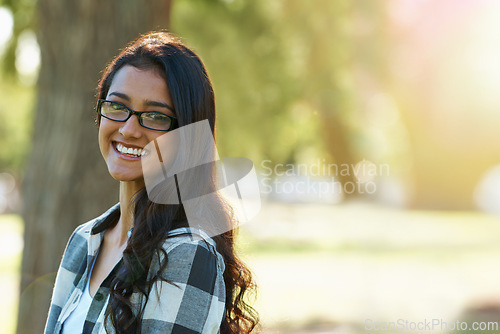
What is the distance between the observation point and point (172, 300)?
4.87 ft

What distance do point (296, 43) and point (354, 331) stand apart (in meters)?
6.84

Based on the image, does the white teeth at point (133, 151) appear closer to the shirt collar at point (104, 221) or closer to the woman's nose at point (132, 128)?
the woman's nose at point (132, 128)

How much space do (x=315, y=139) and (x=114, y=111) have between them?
22002 mm

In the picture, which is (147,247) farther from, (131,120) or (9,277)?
(9,277)

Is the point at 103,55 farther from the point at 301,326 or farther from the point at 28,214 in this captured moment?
the point at 301,326

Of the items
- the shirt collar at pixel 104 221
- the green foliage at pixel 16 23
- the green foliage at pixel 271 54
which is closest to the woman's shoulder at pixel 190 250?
the shirt collar at pixel 104 221

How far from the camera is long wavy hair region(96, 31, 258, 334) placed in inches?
60.7

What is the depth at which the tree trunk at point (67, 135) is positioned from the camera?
3.90 meters

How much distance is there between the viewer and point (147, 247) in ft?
5.14

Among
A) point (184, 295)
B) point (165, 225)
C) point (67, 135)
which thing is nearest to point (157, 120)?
point (165, 225)

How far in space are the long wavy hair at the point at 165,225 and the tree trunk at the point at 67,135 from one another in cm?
206

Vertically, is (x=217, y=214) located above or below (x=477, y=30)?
below

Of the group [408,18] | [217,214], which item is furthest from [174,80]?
[408,18]

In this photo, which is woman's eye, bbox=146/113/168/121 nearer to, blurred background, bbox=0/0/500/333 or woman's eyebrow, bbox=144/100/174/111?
woman's eyebrow, bbox=144/100/174/111
